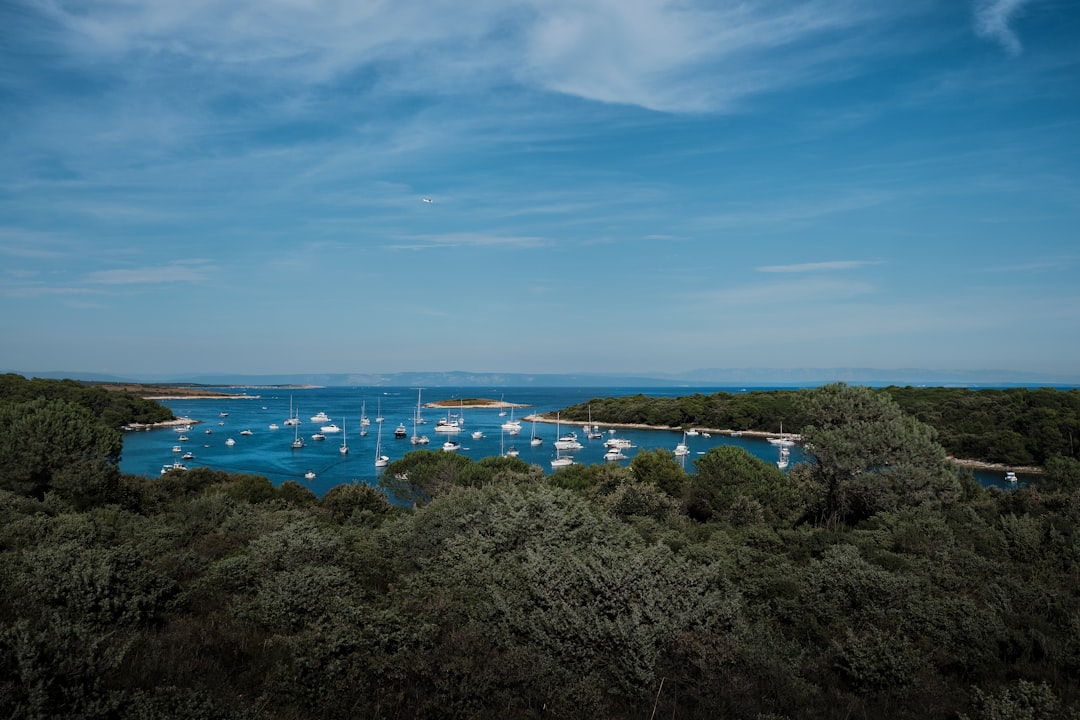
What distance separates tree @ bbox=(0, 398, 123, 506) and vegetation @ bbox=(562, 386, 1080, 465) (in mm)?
26622

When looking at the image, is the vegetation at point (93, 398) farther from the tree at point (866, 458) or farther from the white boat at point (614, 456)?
the tree at point (866, 458)

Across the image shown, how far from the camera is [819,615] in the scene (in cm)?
935

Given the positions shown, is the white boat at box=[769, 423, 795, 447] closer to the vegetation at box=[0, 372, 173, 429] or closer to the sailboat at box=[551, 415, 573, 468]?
the sailboat at box=[551, 415, 573, 468]

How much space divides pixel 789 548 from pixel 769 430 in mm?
93708

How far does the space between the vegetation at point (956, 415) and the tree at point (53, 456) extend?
87.3 ft

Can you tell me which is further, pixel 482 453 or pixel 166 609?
pixel 482 453

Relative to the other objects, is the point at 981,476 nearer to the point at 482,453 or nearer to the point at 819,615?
the point at 482,453

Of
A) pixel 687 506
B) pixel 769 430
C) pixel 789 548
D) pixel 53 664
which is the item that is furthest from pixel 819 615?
pixel 769 430

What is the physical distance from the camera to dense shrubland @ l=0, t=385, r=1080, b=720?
Answer: 5.96 meters

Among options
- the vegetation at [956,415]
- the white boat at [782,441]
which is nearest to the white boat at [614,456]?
the vegetation at [956,415]

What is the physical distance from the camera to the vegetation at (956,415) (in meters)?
67.8

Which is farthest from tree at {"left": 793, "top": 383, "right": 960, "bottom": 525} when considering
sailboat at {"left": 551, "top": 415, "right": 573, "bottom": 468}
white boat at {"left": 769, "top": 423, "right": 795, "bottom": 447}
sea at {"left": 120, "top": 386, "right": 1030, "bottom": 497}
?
white boat at {"left": 769, "top": 423, "right": 795, "bottom": 447}

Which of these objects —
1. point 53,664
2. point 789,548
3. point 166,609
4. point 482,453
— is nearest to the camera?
point 53,664

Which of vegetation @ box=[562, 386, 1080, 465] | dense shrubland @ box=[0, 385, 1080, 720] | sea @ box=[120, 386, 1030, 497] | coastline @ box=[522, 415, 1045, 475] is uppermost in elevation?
dense shrubland @ box=[0, 385, 1080, 720]
